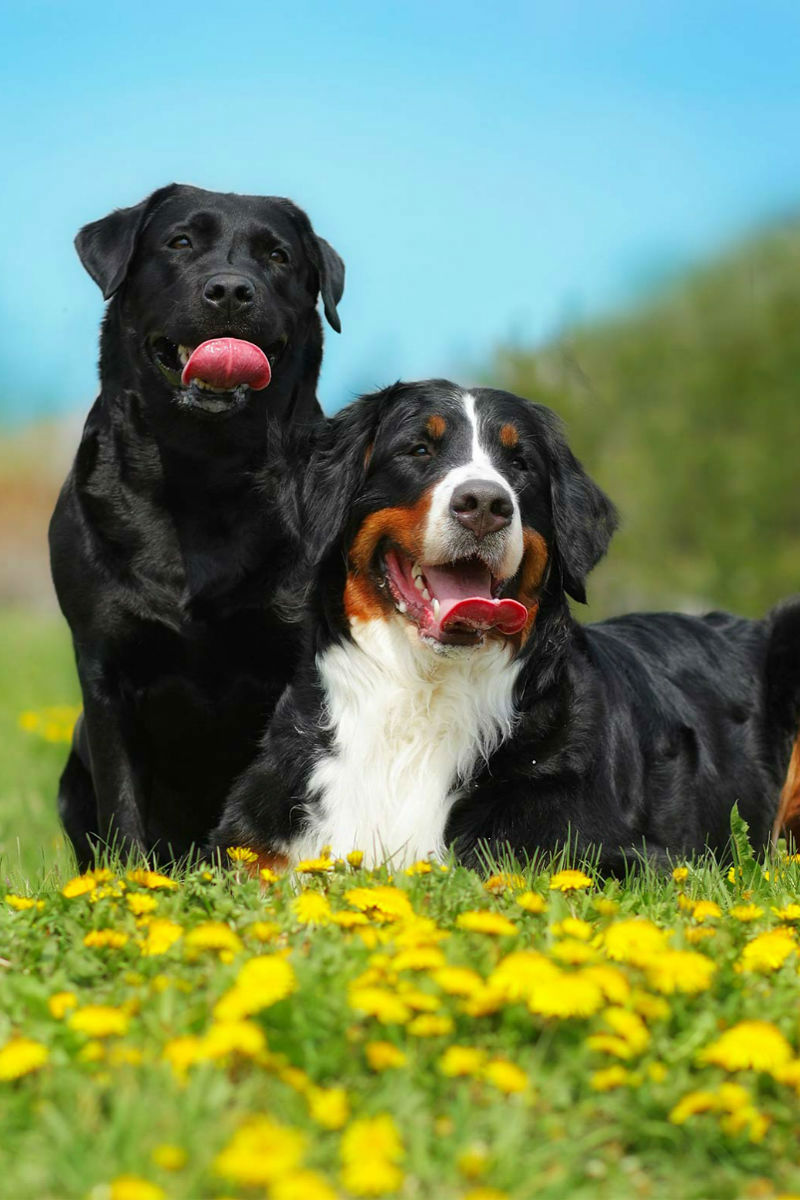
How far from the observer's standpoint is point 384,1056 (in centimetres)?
245

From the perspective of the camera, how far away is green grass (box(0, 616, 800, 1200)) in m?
2.21

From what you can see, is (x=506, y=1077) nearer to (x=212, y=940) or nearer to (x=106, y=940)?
(x=212, y=940)

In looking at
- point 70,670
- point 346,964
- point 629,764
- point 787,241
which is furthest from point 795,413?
point 346,964

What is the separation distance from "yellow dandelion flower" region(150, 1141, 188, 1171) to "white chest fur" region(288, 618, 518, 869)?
7.42 ft

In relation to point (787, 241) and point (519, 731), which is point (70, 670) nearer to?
point (519, 731)

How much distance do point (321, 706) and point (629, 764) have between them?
1.09 metres

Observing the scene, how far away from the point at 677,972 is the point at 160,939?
1065 millimetres

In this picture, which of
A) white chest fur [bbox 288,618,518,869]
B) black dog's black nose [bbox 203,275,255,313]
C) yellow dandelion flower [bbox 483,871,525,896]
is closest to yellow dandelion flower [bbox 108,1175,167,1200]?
yellow dandelion flower [bbox 483,871,525,896]

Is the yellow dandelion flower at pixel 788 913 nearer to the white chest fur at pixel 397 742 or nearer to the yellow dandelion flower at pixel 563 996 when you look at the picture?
the yellow dandelion flower at pixel 563 996

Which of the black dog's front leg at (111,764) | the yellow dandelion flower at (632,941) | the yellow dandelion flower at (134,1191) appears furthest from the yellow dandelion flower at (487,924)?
the black dog's front leg at (111,764)

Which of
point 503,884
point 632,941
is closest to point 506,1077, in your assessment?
point 632,941

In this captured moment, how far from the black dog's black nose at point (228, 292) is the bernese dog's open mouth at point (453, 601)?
1.16m

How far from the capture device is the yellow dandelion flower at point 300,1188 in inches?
76.4

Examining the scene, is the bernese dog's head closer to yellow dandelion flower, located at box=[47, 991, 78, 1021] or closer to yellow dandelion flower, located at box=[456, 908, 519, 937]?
yellow dandelion flower, located at box=[456, 908, 519, 937]
